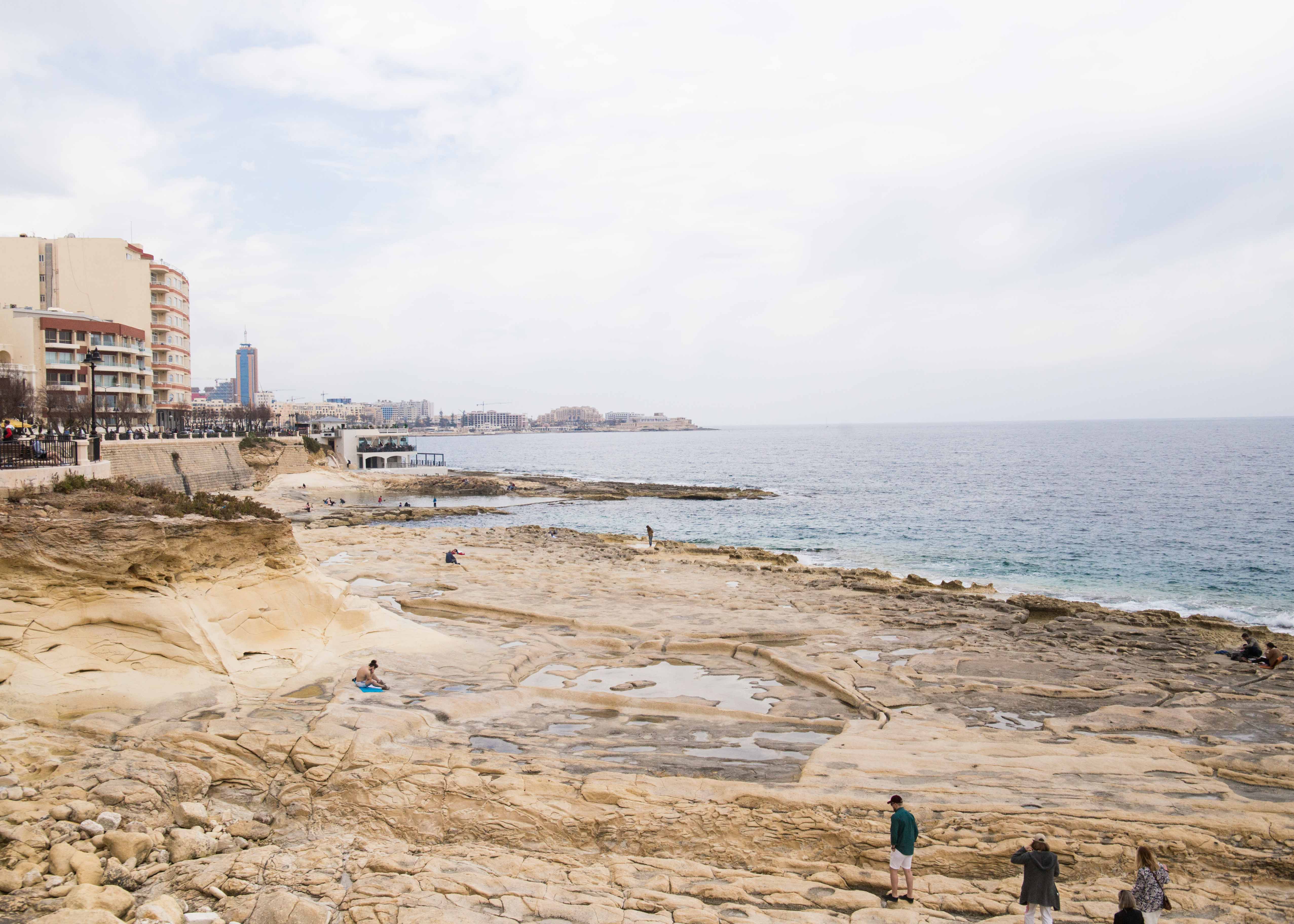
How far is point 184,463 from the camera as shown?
52125mm

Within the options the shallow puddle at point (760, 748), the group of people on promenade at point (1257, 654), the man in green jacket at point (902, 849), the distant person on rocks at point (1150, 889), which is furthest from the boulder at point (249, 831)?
the group of people on promenade at point (1257, 654)

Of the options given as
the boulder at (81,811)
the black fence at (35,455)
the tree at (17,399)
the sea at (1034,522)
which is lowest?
the sea at (1034,522)

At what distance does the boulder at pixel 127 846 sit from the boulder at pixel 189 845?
11 cm

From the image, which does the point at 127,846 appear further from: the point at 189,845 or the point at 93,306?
the point at 93,306

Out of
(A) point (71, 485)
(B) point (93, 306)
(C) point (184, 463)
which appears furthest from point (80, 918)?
(B) point (93, 306)

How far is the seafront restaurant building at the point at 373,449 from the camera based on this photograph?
3780 inches

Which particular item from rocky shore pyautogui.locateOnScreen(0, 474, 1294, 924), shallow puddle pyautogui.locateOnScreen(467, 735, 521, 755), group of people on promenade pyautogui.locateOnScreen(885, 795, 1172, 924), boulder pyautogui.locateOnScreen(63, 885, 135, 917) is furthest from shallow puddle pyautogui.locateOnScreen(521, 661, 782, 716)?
boulder pyautogui.locateOnScreen(63, 885, 135, 917)

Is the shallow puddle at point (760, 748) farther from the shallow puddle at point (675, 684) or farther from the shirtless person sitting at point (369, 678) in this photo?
the shirtless person sitting at point (369, 678)

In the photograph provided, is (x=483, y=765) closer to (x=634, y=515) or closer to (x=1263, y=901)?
(x=1263, y=901)

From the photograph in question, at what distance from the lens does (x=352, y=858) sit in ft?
30.3

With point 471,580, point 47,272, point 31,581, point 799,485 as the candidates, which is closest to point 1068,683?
point 471,580

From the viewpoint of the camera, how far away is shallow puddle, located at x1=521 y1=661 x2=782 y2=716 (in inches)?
636

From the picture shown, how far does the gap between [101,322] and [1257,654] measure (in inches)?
2992

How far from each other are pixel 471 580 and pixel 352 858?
59.1ft
